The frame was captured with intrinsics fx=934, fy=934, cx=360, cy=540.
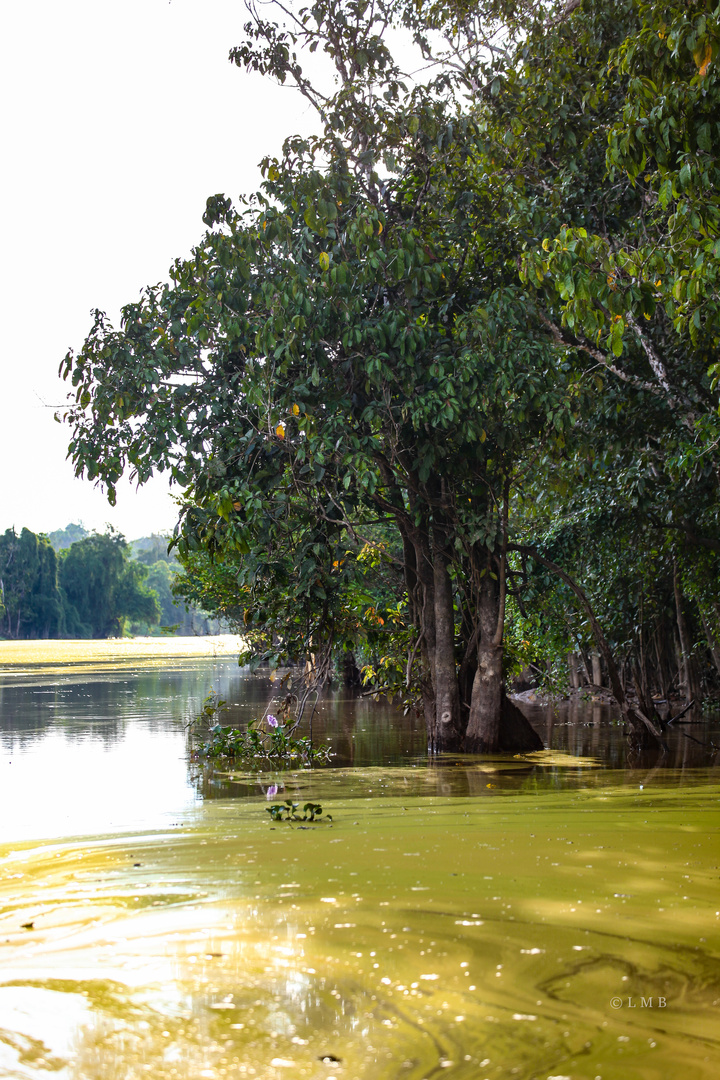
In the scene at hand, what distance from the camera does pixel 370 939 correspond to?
136 inches

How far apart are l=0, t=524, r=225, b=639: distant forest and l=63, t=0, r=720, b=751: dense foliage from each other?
58.5 m

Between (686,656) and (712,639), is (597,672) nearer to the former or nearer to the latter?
(686,656)

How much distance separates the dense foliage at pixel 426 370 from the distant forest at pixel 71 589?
58.5 metres

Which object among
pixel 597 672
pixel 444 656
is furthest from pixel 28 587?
pixel 444 656

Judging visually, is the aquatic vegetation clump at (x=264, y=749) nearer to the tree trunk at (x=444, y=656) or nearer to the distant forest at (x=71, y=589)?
the tree trunk at (x=444, y=656)

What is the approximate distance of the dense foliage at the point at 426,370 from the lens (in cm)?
878

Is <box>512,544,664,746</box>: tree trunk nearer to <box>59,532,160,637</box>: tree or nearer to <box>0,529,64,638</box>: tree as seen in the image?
<box>0,529,64,638</box>: tree

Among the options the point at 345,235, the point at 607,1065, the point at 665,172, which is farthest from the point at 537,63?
the point at 607,1065

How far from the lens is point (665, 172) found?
566 cm

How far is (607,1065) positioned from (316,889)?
1.91m

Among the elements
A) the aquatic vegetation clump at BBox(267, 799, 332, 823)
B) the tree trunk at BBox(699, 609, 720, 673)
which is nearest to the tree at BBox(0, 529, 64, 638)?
the tree trunk at BBox(699, 609, 720, 673)

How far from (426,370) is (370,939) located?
6738mm

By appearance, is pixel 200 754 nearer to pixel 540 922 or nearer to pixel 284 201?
pixel 284 201

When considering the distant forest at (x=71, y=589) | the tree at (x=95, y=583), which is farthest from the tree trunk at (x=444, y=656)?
the tree at (x=95, y=583)
